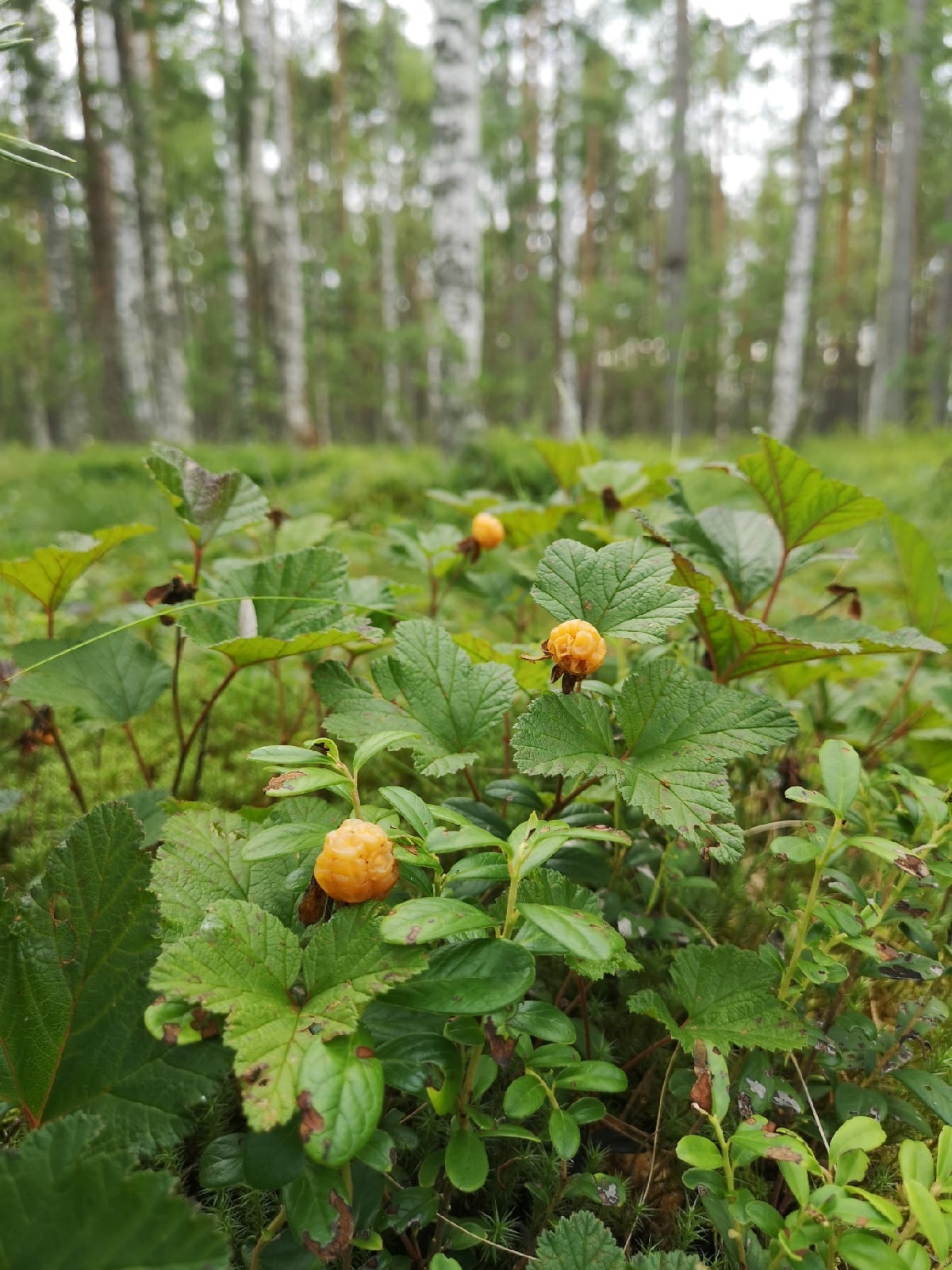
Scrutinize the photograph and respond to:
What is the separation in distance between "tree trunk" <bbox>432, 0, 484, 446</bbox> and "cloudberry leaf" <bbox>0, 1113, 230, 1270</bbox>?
4.65 m

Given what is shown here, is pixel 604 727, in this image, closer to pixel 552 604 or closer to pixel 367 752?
pixel 552 604

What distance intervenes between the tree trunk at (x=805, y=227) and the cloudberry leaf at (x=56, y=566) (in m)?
8.68

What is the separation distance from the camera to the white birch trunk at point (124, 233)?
24.4 ft

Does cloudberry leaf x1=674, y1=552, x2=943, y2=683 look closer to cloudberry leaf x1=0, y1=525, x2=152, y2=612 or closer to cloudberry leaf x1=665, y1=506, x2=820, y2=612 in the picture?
cloudberry leaf x1=665, y1=506, x2=820, y2=612

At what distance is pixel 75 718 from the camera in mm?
1313

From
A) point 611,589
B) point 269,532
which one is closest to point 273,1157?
point 611,589

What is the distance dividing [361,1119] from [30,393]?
29718 mm

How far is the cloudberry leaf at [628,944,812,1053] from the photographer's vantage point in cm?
88

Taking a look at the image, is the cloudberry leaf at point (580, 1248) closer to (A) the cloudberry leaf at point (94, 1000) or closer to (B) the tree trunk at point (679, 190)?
(A) the cloudberry leaf at point (94, 1000)

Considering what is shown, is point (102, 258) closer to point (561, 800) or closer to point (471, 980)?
point (561, 800)

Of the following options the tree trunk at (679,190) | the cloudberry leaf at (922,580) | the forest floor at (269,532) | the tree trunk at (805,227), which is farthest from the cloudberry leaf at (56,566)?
the tree trunk at (679,190)

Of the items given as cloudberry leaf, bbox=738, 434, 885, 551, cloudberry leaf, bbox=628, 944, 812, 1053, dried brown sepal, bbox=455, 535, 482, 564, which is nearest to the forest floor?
cloudberry leaf, bbox=738, 434, 885, 551

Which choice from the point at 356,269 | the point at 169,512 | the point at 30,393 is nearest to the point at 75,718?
the point at 169,512

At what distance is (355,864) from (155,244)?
10.5 metres
